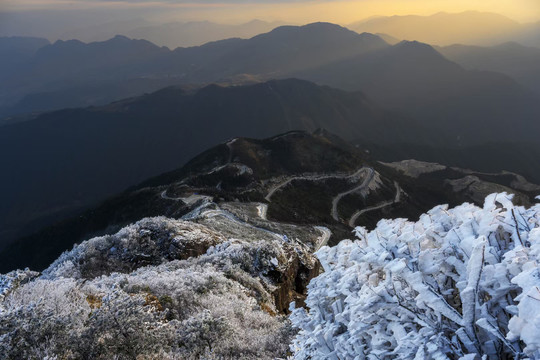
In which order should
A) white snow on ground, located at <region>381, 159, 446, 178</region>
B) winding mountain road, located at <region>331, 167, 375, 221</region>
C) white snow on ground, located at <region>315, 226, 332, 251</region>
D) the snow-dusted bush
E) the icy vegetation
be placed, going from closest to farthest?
1. the snow-dusted bush
2. the icy vegetation
3. white snow on ground, located at <region>315, 226, 332, 251</region>
4. winding mountain road, located at <region>331, 167, 375, 221</region>
5. white snow on ground, located at <region>381, 159, 446, 178</region>

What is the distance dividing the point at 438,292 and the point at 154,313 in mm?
8538

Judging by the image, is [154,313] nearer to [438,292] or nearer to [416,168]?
[438,292]

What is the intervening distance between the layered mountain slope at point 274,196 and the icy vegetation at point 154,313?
2423 cm

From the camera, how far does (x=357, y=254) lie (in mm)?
7070

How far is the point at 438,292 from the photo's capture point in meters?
5.33

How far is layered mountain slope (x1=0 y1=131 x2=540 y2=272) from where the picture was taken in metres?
53.8

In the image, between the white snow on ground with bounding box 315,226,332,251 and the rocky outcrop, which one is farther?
the white snow on ground with bounding box 315,226,332,251

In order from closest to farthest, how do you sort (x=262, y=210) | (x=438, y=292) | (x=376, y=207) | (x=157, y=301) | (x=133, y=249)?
1. (x=438, y=292)
2. (x=157, y=301)
3. (x=133, y=249)
4. (x=262, y=210)
5. (x=376, y=207)

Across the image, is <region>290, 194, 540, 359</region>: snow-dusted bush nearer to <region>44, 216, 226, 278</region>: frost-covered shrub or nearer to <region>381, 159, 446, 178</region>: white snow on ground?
<region>44, 216, 226, 278</region>: frost-covered shrub

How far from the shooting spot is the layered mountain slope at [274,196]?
53.8 meters

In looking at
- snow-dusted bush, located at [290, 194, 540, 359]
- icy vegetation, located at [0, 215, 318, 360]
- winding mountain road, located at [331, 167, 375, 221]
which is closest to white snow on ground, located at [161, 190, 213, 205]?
winding mountain road, located at [331, 167, 375, 221]

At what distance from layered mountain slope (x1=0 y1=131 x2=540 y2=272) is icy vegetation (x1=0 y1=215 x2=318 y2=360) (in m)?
24.2

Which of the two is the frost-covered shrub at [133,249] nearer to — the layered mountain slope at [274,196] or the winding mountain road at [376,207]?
the layered mountain slope at [274,196]

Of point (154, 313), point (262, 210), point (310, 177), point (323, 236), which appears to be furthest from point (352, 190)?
point (154, 313)
